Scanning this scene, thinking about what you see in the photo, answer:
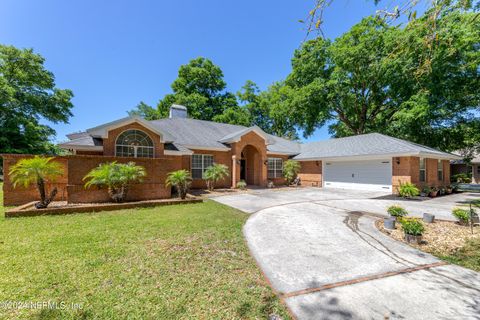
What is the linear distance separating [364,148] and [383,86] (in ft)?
37.5

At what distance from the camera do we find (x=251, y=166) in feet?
64.8

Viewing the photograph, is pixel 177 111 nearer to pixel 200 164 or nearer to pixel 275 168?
pixel 200 164

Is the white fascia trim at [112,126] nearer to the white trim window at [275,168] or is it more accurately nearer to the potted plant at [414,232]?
the white trim window at [275,168]

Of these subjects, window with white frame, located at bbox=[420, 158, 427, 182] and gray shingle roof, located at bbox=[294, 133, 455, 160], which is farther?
window with white frame, located at bbox=[420, 158, 427, 182]

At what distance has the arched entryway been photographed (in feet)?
Result: 61.0

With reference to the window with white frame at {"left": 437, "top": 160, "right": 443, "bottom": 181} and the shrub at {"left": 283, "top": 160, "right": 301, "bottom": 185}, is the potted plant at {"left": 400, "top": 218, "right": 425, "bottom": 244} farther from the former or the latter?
the window with white frame at {"left": 437, "top": 160, "right": 443, "bottom": 181}

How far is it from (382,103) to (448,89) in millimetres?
8450

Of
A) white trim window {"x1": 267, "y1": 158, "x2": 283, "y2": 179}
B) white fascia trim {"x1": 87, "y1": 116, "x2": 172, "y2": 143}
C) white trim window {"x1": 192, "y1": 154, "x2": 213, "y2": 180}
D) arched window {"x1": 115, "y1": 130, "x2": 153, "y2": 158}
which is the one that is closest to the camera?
white fascia trim {"x1": 87, "y1": 116, "x2": 172, "y2": 143}

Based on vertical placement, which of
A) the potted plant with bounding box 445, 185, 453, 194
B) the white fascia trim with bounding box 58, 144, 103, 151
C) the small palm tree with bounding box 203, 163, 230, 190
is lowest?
the potted plant with bounding box 445, 185, 453, 194

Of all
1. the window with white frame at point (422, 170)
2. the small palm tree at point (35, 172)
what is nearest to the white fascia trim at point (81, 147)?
the small palm tree at point (35, 172)

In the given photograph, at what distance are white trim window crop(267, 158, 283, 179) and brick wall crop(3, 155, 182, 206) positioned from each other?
458 inches

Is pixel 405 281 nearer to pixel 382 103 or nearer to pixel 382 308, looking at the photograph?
pixel 382 308

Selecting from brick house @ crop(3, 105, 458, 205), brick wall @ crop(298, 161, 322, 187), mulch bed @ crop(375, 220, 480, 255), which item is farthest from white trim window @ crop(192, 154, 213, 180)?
mulch bed @ crop(375, 220, 480, 255)

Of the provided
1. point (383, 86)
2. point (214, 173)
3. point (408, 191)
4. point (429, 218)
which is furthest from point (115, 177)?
point (383, 86)
